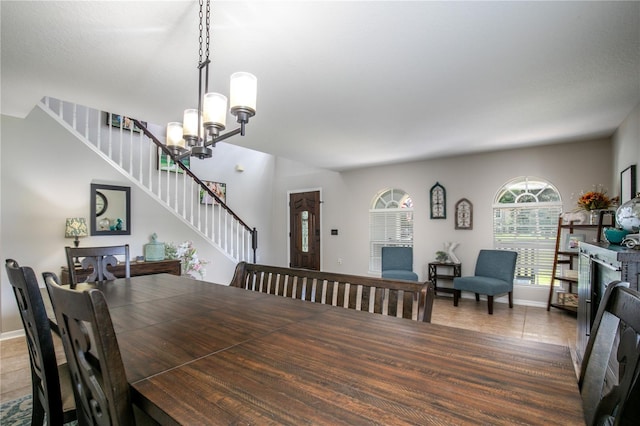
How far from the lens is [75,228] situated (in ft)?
11.5

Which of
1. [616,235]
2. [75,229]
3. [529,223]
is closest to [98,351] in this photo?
[616,235]

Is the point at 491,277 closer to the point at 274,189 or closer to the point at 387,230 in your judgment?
the point at 387,230

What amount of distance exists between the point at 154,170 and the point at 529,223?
5.71 meters

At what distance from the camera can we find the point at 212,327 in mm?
1337

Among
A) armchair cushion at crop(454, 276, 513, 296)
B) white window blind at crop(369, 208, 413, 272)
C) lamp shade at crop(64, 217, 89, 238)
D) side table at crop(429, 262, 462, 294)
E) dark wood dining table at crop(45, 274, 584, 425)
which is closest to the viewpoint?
dark wood dining table at crop(45, 274, 584, 425)

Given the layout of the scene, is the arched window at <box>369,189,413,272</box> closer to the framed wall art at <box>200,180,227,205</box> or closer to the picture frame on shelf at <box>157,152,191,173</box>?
the framed wall art at <box>200,180,227,205</box>

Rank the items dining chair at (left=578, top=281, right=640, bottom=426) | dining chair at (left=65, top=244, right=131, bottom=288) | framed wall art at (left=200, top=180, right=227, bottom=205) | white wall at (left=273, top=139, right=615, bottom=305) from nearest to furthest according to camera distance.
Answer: dining chair at (left=578, top=281, right=640, bottom=426), dining chair at (left=65, top=244, right=131, bottom=288), white wall at (left=273, top=139, right=615, bottom=305), framed wall art at (left=200, top=180, right=227, bottom=205)

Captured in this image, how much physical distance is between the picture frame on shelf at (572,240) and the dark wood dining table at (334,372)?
4039mm

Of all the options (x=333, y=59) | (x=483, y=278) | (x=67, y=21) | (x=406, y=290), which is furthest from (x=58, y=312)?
(x=483, y=278)

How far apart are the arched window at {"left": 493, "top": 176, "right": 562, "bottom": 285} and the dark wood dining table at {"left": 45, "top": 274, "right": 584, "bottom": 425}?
424 cm

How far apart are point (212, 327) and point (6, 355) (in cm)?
298

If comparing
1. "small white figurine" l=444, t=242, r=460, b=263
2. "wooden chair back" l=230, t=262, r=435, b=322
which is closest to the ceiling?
"wooden chair back" l=230, t=262, r=435, b=322

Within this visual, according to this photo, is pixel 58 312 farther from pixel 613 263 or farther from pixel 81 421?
pixel 613 263

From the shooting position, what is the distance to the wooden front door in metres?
6.69
